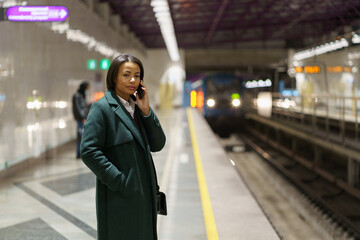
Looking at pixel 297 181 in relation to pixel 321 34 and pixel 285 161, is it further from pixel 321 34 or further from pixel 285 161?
pixel 321 34

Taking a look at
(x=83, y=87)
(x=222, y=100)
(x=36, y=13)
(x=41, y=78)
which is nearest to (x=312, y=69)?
(x=222, y=100)

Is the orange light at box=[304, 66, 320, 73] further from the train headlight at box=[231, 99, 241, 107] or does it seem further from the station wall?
the station wall

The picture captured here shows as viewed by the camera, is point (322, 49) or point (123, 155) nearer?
point (123, 155)

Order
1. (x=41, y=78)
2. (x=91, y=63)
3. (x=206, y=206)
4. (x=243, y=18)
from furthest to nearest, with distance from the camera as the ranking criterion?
(x=243, y=18) < (x=91, y=63) < (x=41, y=78) < (x=206, y=206)

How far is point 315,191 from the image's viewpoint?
34.6ft

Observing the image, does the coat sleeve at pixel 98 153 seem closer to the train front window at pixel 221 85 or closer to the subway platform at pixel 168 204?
the subway platform at pixel 168 204

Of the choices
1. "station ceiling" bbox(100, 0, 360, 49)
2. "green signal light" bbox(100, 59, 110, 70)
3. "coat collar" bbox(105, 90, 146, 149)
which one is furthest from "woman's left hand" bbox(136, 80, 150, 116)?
"station ceiling" bbox(100, 0, 360, 49)

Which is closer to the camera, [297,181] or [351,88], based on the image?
[297,181]

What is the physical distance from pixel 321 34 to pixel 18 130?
80.3ft

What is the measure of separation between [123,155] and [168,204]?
9.04 feet

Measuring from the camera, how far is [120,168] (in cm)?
230

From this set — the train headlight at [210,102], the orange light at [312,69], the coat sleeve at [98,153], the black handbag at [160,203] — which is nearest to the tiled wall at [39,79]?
the coat sleeve at [98,153]

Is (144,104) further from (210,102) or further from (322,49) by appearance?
(210,102)

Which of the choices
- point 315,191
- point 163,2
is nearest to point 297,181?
point 315,191
